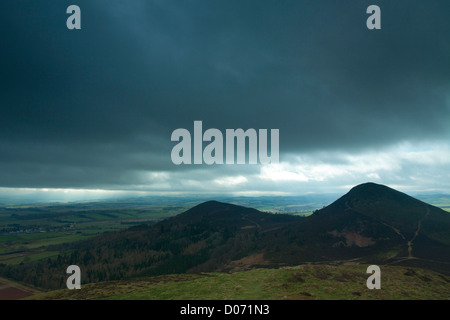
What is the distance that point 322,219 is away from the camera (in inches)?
7741

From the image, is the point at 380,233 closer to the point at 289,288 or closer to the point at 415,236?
the point at 415,236

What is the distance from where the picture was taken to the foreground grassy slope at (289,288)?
34.8m

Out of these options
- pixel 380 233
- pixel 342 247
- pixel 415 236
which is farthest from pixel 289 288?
pixel 415 236

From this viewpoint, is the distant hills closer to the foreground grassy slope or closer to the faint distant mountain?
the faint distant mountain

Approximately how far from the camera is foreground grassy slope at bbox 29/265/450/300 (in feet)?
114

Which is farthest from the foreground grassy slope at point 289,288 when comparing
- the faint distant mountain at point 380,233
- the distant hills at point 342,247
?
the faint distant mountain at point 380,233

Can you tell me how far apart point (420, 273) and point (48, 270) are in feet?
805

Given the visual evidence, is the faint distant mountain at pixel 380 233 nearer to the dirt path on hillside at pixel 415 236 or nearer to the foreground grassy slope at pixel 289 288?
the dirt path on hillside at pixel 415 236

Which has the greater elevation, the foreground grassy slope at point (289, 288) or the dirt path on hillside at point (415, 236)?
the foreground grassy slope at point (289, 288)

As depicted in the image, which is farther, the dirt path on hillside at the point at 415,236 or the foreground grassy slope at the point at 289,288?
the dirt path on hillside at the point at 415,236

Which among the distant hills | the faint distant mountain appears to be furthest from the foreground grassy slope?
the faint distant mountain

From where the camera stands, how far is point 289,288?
36.8 meters
